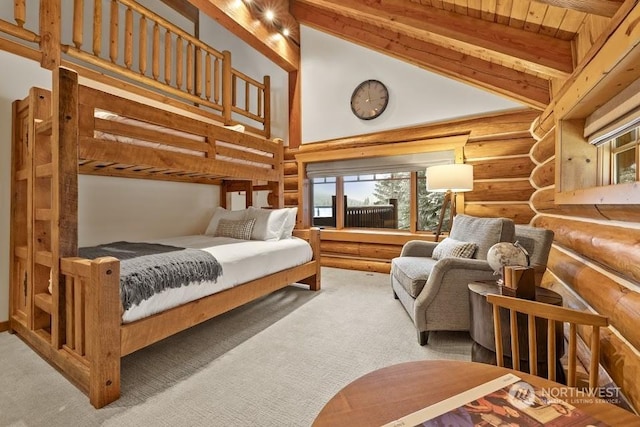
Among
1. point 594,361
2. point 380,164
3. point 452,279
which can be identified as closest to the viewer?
point 594,361

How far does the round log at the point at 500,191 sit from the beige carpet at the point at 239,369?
6.40ft

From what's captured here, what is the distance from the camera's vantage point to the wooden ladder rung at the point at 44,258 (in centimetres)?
201

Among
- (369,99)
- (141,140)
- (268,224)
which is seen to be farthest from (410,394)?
(369,99)

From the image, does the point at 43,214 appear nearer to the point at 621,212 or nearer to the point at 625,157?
the point at 621,212

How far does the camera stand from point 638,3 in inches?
52.6

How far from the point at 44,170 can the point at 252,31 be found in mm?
3228

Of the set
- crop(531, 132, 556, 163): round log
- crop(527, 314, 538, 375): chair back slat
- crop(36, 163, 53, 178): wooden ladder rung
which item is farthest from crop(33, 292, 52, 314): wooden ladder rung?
crop(531, 132, 556, 163): round log

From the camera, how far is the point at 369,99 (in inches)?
180

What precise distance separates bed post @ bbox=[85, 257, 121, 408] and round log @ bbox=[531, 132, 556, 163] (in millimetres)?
3559

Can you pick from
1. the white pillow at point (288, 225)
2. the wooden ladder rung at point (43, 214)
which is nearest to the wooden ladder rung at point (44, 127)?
the wooden ladder rung at point (43, 214)

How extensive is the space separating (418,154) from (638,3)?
2838mm

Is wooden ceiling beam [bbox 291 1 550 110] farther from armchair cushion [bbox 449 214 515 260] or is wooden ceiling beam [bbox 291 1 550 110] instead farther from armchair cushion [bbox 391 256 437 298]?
armchair cushion [bbox 391 256 437 298]

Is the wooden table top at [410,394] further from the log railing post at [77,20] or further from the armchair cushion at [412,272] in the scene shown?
the log railing post at [77,20]

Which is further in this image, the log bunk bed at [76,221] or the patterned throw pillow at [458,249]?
the patterned throw pillow at [458,249]
